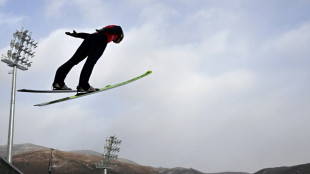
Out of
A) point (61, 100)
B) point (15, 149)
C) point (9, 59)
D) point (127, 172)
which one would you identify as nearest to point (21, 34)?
point (9, 59)

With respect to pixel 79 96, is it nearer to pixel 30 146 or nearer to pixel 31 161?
pixel 31 161

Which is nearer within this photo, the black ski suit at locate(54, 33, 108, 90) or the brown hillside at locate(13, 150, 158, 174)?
the black ski suit at locate(54, 33, 108, 90)

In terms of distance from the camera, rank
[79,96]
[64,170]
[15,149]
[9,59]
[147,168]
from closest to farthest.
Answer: [79,96]
[9,59]
[64,170]
[147,168]
[15,149]

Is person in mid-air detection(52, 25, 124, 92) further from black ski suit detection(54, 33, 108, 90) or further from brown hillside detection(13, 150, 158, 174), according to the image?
brown hillside detection(13, 150, 158, 174)

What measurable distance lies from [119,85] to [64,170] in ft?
269

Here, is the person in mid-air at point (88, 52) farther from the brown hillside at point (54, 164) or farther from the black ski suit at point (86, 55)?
the brown hillside at point (54, 164)

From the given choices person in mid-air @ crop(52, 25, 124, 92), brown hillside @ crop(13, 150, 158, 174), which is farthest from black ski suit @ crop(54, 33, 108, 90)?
brown hillside @ crop(13, 150, 158, 174)

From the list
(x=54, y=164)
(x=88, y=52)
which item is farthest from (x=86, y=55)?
(x=54, y=164)

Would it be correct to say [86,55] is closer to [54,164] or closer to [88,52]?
[88,52]

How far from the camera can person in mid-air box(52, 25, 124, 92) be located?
20.7 ft

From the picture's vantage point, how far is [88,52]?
6.52 meters

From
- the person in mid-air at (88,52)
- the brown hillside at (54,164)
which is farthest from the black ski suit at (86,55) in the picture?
the brown hillside at (54,164)

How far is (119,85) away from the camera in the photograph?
310 inches

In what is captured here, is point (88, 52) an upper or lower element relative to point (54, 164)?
upper
